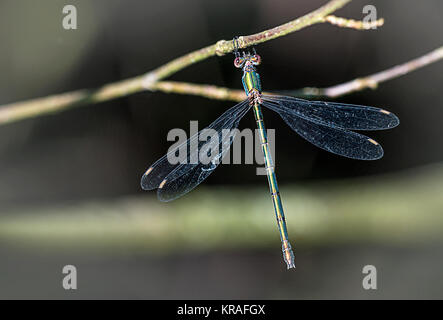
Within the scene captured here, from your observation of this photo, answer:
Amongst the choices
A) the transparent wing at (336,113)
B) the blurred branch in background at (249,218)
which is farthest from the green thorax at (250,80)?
the blurred branch in background at (249,218)

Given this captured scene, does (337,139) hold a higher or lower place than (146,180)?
higher

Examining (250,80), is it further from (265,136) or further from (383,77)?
(383,77)

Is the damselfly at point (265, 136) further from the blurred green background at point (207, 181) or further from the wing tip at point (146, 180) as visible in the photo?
the blurred green background at point (207, 181)

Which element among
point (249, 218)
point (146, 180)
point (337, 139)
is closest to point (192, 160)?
point (146, 180)

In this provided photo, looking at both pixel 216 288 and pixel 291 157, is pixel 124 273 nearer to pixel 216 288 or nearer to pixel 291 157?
pixel 216 288

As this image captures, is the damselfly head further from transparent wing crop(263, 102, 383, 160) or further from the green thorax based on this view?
transparent wing crop(263, 102, 383, 160)

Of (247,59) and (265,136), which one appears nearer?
(247,59)
